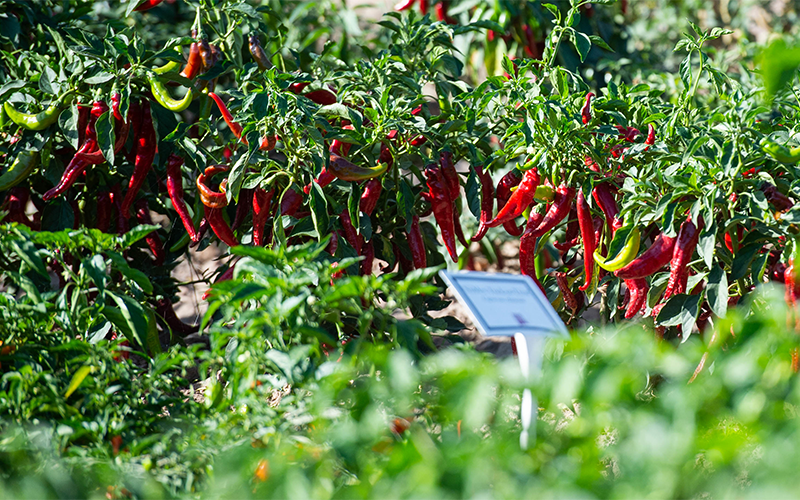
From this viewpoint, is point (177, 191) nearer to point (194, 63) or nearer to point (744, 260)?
point (194, 63)

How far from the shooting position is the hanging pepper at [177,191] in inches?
83.9

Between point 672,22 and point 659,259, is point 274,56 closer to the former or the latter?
point 659,259

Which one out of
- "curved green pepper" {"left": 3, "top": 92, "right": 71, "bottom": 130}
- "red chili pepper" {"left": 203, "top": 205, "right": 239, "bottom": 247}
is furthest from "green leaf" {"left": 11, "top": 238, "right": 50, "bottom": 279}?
"curved green pepper" {"left": 3, "top": 92, "right": 71, "bottom": 130}

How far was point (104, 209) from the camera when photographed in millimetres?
2314

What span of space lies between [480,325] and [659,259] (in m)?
0.72

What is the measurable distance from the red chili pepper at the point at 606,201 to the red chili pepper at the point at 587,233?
4cm

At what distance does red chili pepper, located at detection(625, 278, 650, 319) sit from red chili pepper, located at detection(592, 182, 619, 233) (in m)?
0.17

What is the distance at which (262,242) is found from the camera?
2086 mm

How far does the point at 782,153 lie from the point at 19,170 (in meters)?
2.00

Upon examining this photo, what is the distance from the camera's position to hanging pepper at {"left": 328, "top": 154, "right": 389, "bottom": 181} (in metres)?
1.95

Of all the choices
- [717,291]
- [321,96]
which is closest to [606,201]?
[717,291]

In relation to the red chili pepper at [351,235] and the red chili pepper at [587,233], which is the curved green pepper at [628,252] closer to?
the red chili pepper at [587,233]

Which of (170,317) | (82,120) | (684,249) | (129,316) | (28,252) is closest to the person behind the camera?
(28,252)

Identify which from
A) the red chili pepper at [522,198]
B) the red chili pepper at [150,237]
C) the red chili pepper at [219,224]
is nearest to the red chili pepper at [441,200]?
the red chili pepper at [522,198]
